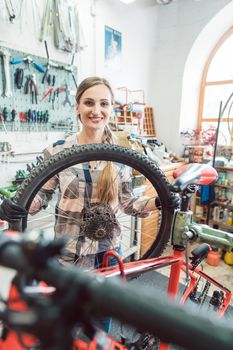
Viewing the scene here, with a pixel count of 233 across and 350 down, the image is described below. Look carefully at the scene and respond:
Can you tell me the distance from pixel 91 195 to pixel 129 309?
70cm

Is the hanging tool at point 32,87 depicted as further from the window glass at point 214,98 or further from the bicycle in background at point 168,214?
the window glass at point 214,98

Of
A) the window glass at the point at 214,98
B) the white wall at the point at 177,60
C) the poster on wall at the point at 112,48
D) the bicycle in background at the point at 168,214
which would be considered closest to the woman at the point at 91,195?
the bicycle in background at the point at 168,214

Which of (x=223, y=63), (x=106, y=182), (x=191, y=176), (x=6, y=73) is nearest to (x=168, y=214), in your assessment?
(x=191, y=176)

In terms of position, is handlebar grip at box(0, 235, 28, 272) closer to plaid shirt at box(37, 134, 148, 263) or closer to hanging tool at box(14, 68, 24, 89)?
plaid shirt at box(37, 134, 148, 263)

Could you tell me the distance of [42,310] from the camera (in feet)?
0.59

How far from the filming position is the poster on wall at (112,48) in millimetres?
2439

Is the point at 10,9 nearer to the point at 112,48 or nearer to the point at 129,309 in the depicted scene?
the point at 112,48

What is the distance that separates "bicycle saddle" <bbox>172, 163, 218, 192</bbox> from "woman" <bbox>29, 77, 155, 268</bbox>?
0.20 metres

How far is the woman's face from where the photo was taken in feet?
3.03

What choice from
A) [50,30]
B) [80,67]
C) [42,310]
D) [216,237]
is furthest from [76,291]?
[80,67]

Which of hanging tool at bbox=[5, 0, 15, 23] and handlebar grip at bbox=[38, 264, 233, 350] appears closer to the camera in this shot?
handlebar grip at bbox=[38, 264, 233, 350]

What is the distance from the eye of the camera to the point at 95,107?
93 centimetres

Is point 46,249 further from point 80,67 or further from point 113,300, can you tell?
point 80,67

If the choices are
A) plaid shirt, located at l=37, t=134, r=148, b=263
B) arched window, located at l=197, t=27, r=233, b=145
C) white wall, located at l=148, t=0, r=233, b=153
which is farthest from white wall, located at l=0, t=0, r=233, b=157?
plaid shirt, located at l=37, t=134, r=148, b=263
